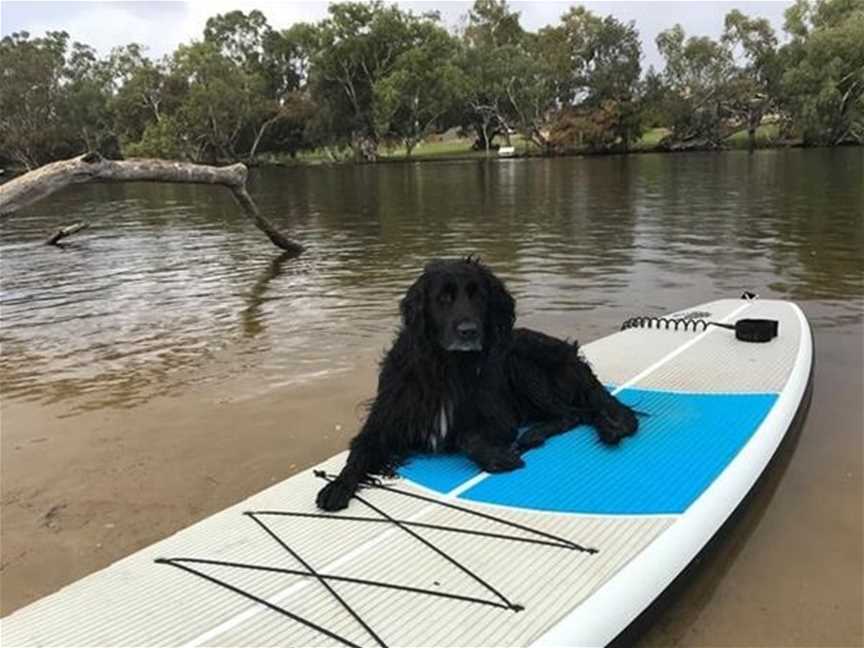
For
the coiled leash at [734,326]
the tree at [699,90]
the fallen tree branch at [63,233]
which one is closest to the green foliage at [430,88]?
the tree at [699,90]

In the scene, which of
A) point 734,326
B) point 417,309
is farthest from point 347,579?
point 734,326

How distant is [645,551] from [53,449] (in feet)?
15.0

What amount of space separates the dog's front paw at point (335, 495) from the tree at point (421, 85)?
55.2m

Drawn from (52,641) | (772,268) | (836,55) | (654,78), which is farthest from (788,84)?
(52,641)

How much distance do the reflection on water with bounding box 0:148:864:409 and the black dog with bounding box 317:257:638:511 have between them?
10.5ft

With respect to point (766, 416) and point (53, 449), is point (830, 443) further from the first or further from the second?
point (53, 449)

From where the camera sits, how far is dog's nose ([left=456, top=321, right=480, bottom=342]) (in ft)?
13.2

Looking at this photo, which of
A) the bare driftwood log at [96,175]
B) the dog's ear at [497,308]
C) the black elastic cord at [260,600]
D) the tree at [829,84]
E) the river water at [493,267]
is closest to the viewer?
the black elastic cord at [260,600]

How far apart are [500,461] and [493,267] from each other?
908 cm

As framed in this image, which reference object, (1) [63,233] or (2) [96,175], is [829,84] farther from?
(2) [96,175]

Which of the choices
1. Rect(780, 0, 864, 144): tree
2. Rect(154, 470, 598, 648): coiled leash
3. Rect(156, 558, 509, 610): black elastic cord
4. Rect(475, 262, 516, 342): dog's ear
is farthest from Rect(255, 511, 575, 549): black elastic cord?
Rect(780, 0, 864, 144): tree

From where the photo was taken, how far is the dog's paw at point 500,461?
416 cm

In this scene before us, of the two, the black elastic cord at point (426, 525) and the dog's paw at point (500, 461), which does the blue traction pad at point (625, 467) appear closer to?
the dog's paw at point (500, 461)

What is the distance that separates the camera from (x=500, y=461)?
4.19 metres
